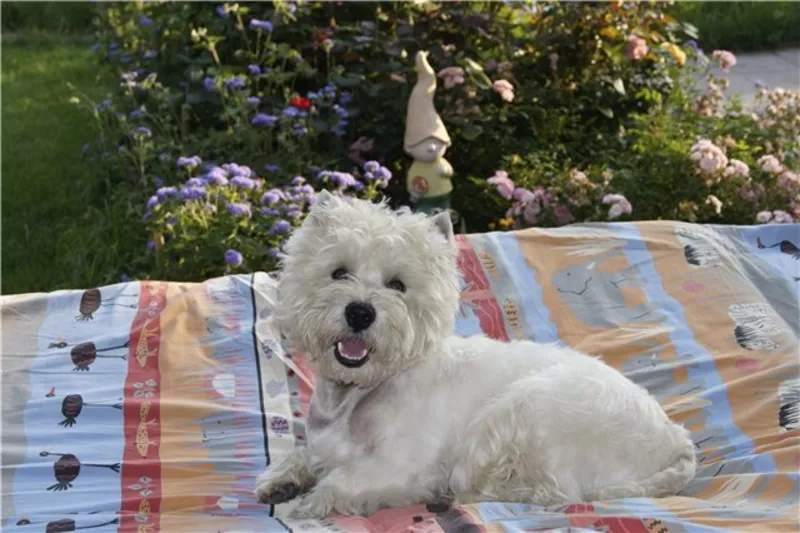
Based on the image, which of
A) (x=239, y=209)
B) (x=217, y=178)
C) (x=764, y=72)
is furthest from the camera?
(x=764, y=72)

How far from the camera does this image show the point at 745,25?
1008cm

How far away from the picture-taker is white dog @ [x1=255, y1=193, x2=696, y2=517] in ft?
10.2

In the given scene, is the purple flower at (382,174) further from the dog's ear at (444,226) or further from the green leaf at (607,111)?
the dog's ear at (444,226)

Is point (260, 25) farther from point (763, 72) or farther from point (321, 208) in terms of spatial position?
point (763, 72)

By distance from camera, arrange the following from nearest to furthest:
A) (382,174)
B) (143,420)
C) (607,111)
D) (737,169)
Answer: (143,420) < (737,169) < (382,174) < (607,111)

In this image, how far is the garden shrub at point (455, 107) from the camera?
600 cm

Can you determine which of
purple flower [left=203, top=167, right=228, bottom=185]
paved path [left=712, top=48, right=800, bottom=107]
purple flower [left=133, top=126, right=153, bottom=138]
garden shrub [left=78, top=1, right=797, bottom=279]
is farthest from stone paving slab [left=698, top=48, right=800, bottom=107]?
purple flower [left=203, top=167, right=228, bottom=185]

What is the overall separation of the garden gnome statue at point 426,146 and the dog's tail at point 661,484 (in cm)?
282

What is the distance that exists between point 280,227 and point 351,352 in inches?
88.0

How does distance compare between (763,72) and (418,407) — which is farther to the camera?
(763,72)

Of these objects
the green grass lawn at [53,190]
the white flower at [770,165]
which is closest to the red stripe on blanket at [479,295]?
the white flower at [770,165]

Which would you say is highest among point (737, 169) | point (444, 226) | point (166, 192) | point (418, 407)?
point (444, 226)

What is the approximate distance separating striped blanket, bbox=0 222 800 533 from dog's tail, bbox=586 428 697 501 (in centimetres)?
5

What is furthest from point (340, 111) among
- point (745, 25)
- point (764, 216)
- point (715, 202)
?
point (745, 25)
